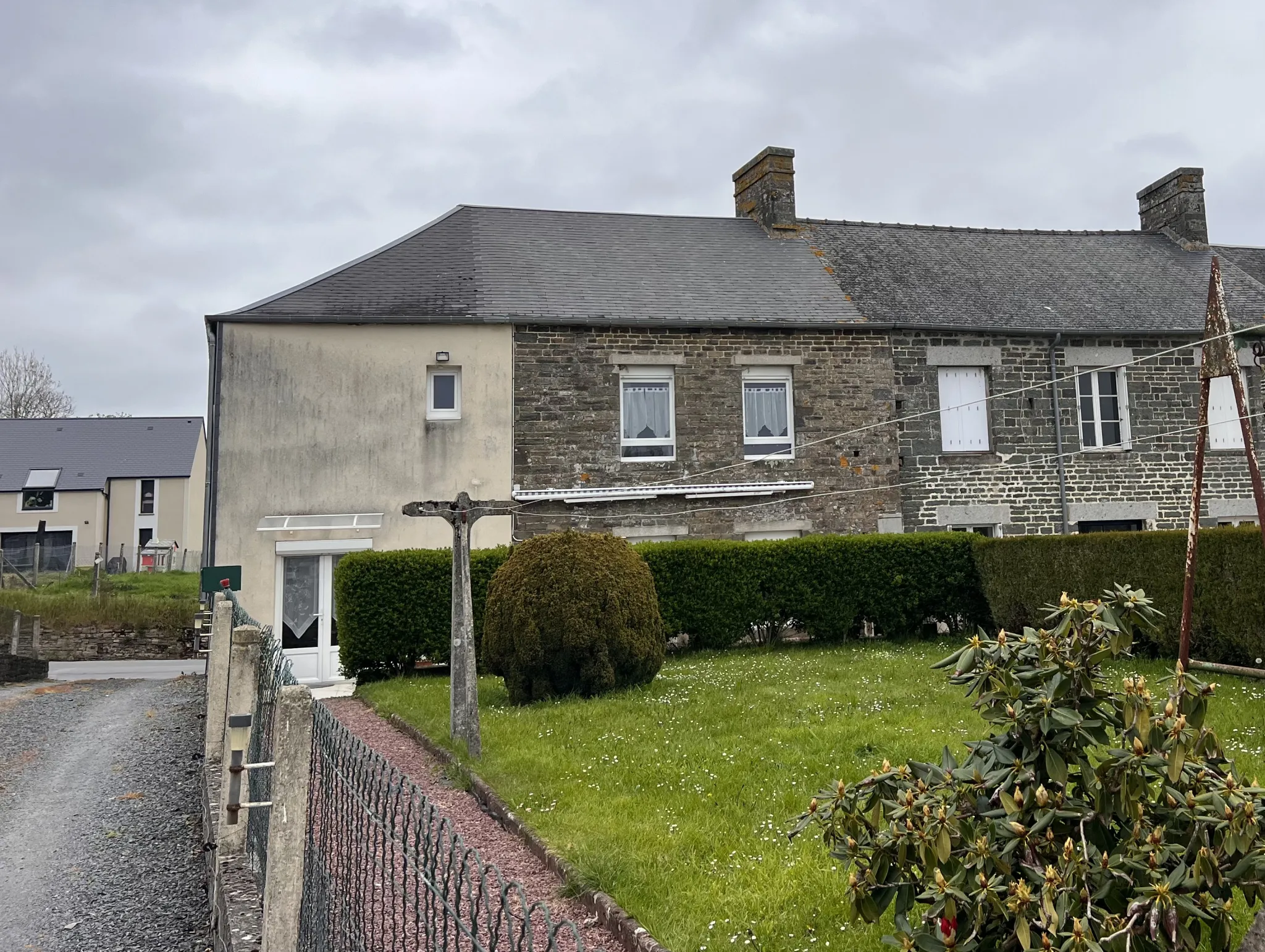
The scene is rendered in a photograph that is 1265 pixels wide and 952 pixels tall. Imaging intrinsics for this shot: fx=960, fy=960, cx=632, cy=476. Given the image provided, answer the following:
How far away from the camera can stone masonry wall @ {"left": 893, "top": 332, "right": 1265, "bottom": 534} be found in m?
17.0

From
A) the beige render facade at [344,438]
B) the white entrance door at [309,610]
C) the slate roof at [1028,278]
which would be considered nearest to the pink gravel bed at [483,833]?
the white entrance door at [309,610]

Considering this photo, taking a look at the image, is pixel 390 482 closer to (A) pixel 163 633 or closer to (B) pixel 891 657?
(B) pixel 891 657

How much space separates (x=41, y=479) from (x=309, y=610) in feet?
104

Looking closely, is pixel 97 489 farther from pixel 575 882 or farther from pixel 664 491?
pixel 575 882

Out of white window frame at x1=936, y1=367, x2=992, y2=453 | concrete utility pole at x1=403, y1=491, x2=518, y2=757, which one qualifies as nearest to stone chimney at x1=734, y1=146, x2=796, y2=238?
white window frame at x1=936, y1=367, x2=992, y2=453

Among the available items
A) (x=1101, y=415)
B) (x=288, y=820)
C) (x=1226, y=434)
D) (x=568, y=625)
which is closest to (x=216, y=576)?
(x=568, y=625)

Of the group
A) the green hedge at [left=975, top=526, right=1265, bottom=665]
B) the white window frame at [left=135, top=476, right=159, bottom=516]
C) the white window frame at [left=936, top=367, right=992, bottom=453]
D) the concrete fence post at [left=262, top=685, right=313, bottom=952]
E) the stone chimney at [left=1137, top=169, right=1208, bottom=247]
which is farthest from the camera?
the white window frame at [left=135, top=476, right=159, bottom=516]

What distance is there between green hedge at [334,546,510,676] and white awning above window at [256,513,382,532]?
5.70ft

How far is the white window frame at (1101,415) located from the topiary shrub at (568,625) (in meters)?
11.2

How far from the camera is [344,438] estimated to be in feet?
49.9

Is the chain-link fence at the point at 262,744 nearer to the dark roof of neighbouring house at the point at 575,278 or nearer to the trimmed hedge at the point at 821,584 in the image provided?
the trimmed hedge at the point at 821,584

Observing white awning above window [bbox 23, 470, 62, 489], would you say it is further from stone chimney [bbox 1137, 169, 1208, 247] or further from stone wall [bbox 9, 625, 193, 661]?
stone chimney [bbox 1137, 169, 1208, 247]

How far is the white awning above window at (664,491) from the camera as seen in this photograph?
1534 cm

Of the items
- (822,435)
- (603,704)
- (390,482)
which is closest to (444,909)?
(603,704)
